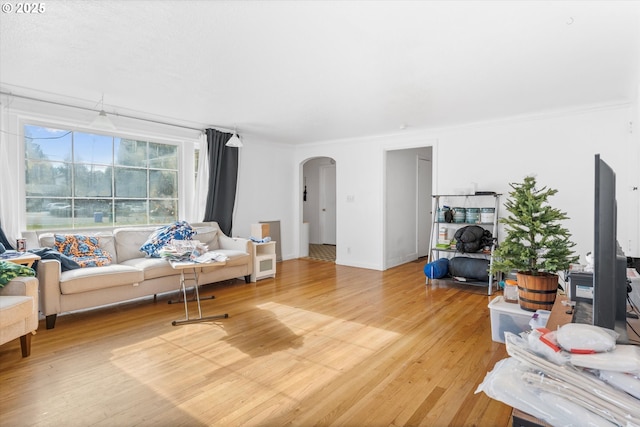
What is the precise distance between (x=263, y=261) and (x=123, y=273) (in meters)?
1.99

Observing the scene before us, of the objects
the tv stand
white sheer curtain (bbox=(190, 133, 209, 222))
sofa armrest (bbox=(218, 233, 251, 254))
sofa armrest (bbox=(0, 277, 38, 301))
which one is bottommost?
sofa armrest (bbox=(0, 277, 38, 301))

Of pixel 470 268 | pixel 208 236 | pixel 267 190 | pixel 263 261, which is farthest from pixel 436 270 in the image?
pixel 267 190

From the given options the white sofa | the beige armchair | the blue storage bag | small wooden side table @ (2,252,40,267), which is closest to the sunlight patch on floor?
the beige armchair

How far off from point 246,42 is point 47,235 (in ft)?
10.2

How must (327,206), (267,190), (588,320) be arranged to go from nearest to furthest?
(588,320), (267,190), (327,206)

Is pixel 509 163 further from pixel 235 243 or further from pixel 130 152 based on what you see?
pixel 130 152

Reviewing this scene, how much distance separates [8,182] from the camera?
3.77 m

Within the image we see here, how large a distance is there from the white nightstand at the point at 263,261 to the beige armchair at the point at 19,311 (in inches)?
107

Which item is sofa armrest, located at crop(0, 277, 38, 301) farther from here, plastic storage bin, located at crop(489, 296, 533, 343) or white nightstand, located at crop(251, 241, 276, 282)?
plastic storage bin, located at crop(489, 296, 533, 343)

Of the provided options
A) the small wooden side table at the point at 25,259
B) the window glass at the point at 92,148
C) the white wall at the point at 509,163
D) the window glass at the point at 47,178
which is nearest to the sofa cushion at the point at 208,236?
the window glass at the point at 92,148

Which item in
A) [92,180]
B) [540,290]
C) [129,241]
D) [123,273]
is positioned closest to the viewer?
[540,290]

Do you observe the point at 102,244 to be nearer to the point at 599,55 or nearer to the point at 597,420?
the point at 597,420

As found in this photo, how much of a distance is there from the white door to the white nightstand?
3949 mm

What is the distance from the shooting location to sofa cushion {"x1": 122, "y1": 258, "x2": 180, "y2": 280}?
3.97 metres
